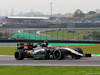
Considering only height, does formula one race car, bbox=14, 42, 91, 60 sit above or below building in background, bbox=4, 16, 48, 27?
above

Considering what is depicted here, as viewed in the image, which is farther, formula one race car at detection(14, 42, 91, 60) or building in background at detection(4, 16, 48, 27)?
building in background at detection(4, 16, 48, 27)

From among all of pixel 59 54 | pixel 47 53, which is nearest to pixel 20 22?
pixel 47 53

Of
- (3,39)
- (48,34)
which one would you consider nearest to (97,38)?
(48,34)

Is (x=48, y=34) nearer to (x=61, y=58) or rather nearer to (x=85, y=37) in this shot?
(x=85, y=37)

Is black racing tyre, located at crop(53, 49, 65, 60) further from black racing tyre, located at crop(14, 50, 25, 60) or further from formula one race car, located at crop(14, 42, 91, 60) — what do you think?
black racing tyre, located at crop(14, 50, 25, 60)
